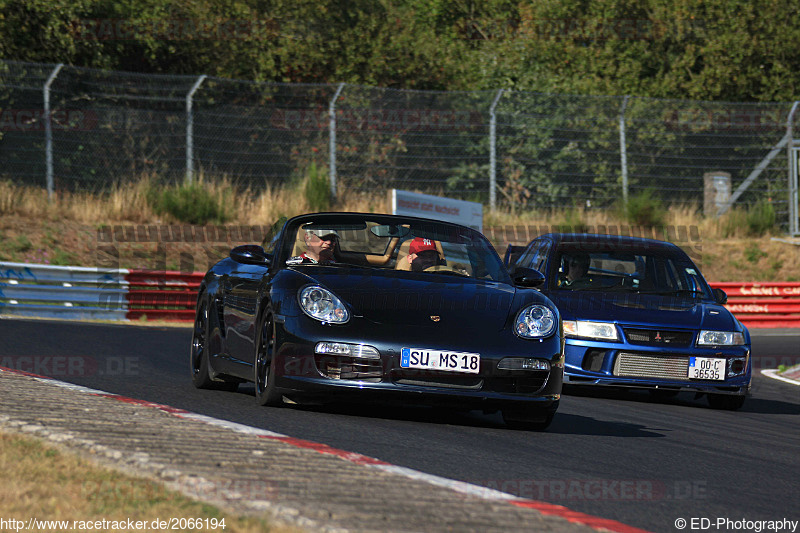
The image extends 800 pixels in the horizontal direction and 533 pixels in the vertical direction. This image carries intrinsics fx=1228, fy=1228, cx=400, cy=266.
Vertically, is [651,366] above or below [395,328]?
below

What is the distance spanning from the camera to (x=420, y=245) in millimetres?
8578

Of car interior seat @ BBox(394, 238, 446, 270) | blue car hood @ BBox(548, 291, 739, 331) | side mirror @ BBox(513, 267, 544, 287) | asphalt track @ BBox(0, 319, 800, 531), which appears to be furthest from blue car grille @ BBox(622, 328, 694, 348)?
car interior seat @ BBox(394, 238, 446, 270)

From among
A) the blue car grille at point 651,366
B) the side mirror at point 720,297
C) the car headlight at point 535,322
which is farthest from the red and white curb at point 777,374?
the car headlight at point 535,322

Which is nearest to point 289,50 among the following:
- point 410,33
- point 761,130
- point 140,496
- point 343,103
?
point 410,33

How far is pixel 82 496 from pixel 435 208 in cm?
1764

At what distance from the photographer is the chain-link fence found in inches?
898

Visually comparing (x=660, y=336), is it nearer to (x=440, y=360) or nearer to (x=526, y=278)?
(x=526, y=278)

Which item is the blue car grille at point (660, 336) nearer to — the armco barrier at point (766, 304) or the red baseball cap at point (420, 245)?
the red baseball cap at point (420, 245)

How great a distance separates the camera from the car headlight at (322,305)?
7.38 meters

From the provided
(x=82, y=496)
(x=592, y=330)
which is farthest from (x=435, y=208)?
(x=82, y=496)

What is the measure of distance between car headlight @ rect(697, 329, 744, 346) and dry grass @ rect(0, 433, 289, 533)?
261 inches

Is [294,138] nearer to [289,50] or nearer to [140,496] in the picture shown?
[289,50]

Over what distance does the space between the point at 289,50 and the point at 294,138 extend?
6.38m

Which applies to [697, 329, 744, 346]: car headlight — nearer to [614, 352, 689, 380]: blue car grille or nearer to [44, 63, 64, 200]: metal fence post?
[614, 352, 689, 380]: blue car grille
